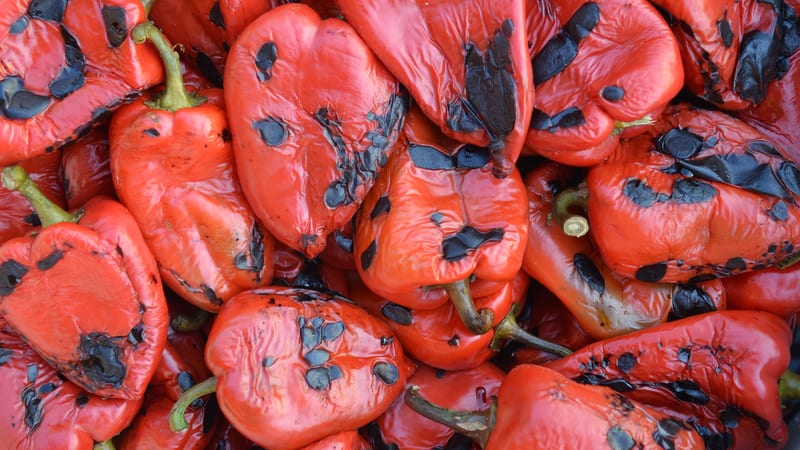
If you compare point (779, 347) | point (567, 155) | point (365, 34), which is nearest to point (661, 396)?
point (779, 347)

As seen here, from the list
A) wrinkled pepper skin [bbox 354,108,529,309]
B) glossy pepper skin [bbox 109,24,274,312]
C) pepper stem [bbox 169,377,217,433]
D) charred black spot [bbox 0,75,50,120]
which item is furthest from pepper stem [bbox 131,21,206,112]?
pepper stem [bbox 169,377,217,433]

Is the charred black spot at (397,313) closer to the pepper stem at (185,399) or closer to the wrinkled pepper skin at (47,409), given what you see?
the pepper stem at (185,399)

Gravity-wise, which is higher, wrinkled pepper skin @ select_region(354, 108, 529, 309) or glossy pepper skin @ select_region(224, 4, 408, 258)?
glossy pepper skin @ select_region(224, 4, 408, 258)

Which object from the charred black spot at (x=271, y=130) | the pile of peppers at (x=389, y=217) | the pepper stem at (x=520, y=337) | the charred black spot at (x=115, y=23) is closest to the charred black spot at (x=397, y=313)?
the pile of peppers at (x=389, y=217)

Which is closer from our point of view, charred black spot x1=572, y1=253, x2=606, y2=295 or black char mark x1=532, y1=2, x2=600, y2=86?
black char mark x1=532, y1=2, x2=600, y2=86

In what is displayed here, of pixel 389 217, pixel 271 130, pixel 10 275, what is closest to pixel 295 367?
pixel 389 217

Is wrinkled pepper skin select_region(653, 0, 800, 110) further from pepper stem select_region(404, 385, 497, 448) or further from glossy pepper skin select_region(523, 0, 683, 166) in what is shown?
pepper stem select_region(404, 385, 497, 448)

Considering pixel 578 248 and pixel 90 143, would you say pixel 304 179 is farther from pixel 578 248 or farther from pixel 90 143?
pixel 578 248
